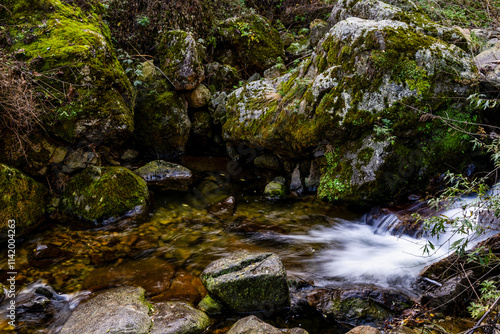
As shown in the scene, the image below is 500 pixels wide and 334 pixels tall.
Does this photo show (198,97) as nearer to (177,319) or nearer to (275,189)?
(275,189)

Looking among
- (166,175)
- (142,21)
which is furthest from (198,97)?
(142,21)

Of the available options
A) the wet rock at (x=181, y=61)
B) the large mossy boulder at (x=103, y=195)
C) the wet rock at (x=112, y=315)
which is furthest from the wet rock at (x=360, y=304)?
the wet rock at (x=181, y=61)

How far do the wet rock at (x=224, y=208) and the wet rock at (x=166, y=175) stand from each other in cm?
124

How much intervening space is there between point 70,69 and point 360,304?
601 centimetres

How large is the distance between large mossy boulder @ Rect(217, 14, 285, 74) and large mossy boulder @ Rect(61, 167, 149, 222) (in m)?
5.98

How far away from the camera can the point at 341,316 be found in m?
3.43

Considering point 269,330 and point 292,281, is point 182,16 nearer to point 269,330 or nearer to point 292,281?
point 292,281

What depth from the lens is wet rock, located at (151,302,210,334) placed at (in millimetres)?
3107

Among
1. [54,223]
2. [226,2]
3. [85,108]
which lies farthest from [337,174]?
[226,2]

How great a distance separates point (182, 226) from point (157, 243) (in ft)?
2.22

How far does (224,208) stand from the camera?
6.27 m

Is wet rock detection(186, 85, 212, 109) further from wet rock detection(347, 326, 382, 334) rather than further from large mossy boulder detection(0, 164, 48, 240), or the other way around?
wet rock detection(347, 326, 382, 334)

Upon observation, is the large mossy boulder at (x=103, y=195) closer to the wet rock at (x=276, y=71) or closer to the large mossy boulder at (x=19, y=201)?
the large mossy boulder at (x=19, y=201)

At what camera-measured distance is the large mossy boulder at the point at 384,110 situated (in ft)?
17.1
